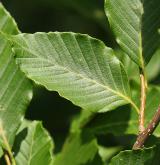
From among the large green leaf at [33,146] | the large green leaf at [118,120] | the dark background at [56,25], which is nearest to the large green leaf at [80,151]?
the large green leaf at [118,120]

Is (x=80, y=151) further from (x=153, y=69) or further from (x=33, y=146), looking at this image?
(x=153, y=69)

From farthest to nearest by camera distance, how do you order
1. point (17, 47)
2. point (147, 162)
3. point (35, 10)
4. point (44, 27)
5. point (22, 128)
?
point (35, 10)
point (44, 27)
point (22, 128)
point (17, 47)
point (147, 162)

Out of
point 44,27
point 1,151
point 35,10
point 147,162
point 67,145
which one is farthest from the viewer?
point 35,10

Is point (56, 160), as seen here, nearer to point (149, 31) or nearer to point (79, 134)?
point (79, 134)

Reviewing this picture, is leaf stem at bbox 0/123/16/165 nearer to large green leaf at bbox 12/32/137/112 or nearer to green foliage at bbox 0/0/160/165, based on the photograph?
green foliage at bbox 0/0/160/165

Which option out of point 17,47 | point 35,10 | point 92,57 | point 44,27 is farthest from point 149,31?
point 35,10
